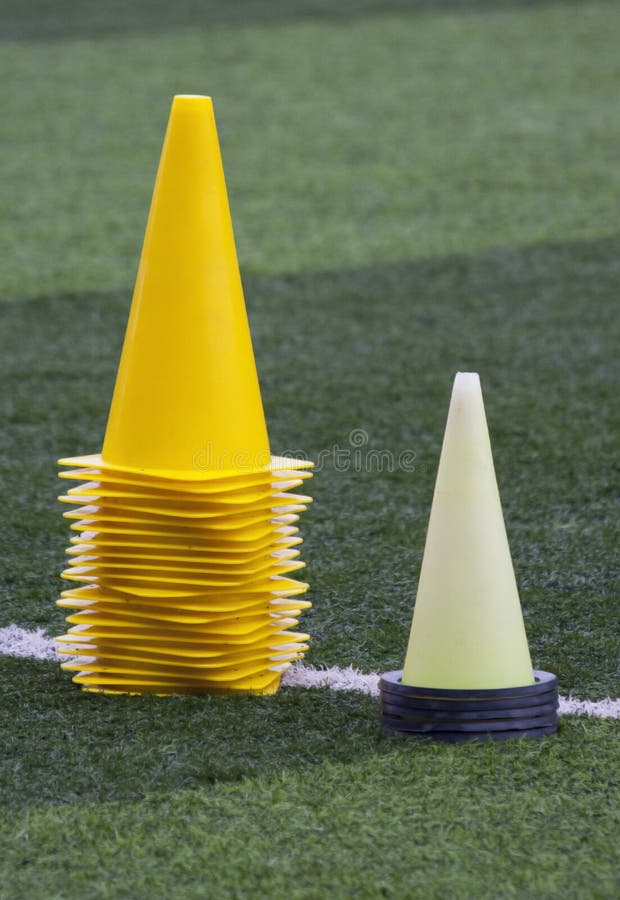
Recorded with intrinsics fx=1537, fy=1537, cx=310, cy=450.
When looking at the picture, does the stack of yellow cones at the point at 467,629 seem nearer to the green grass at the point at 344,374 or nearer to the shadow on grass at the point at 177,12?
the green grass at the point at 344,374

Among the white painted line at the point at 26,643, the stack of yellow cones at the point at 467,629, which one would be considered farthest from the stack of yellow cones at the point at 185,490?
the stack of yellow cones at the point at 467,629

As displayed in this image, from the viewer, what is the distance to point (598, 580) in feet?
13.8

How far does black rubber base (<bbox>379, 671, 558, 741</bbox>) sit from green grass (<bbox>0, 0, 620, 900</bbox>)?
0.19 ft

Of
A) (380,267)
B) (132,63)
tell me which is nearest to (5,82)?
(132,63)

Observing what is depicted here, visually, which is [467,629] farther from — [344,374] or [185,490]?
[344,374]

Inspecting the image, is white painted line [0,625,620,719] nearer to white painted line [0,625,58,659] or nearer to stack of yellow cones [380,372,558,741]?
white painted line [0,625,58,659]

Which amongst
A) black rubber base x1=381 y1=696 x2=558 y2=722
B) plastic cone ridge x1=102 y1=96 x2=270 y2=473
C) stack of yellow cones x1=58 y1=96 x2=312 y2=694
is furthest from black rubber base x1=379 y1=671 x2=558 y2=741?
plastic cone ridge x1=102 y1=96 x2=270 y2=473

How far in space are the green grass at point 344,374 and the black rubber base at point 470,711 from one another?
57 mm

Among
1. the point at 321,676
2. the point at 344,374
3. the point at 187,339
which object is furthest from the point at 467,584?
the point at 344,374

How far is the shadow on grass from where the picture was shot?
1538 centimetres

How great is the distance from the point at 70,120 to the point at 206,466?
9.57 m

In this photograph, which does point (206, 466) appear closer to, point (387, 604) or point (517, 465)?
point (387, 604)

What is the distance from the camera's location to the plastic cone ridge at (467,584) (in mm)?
3035

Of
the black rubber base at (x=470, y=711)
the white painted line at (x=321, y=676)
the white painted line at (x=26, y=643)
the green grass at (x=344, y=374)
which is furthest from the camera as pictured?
the white painted line at (x=26, y=643)
